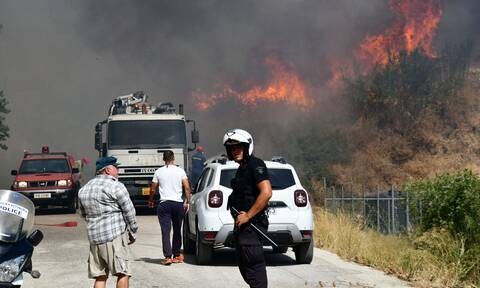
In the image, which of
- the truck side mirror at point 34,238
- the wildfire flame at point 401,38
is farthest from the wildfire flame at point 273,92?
the truck side mirror at point 34,238

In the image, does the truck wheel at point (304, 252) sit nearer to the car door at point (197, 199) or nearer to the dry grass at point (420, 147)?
the car door at point (197, 199)

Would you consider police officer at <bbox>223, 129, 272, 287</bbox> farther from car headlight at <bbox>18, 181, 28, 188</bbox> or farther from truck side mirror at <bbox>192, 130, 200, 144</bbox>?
car headlight at <bbox>18, 181, 28, 188</bbox>

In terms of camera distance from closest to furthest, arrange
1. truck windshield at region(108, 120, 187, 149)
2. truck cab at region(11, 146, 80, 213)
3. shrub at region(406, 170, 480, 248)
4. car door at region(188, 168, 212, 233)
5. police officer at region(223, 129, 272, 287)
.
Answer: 1. police officer at region(223, 129, 272, 287)
2. car door at region(188, 168, 212, 233)
3. shrub at region(406, 170, 480, 248)
4. truck windshield at region(108, 120, 187, 149)
5. truck cab at region(11, 146, 80, 213)

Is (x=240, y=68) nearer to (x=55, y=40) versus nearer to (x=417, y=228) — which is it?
(x=55, y=40)

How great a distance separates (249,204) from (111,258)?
1506 mm

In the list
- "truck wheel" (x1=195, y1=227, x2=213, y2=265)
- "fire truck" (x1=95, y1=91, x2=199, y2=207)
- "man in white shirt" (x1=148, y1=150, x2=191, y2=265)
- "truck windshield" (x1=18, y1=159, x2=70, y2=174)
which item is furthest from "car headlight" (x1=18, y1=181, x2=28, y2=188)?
"truck wheel" (x1=195, y1=227, x2=213, y2=265)

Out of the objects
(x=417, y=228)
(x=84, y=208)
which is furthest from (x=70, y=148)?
(x=84, y=208)

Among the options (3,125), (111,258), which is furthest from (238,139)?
(3,125)

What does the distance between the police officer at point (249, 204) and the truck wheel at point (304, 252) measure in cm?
486

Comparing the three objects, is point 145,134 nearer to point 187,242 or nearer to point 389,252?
point 187,242

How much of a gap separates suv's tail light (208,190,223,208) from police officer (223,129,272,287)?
4.40 m

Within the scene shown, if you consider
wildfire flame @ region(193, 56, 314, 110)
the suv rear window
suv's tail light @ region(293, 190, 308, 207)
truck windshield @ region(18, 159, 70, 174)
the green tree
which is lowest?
suv's tail light @ region(293, 190, 308, 207)

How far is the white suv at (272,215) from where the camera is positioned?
11258mm

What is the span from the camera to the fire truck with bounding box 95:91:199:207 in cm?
2144
